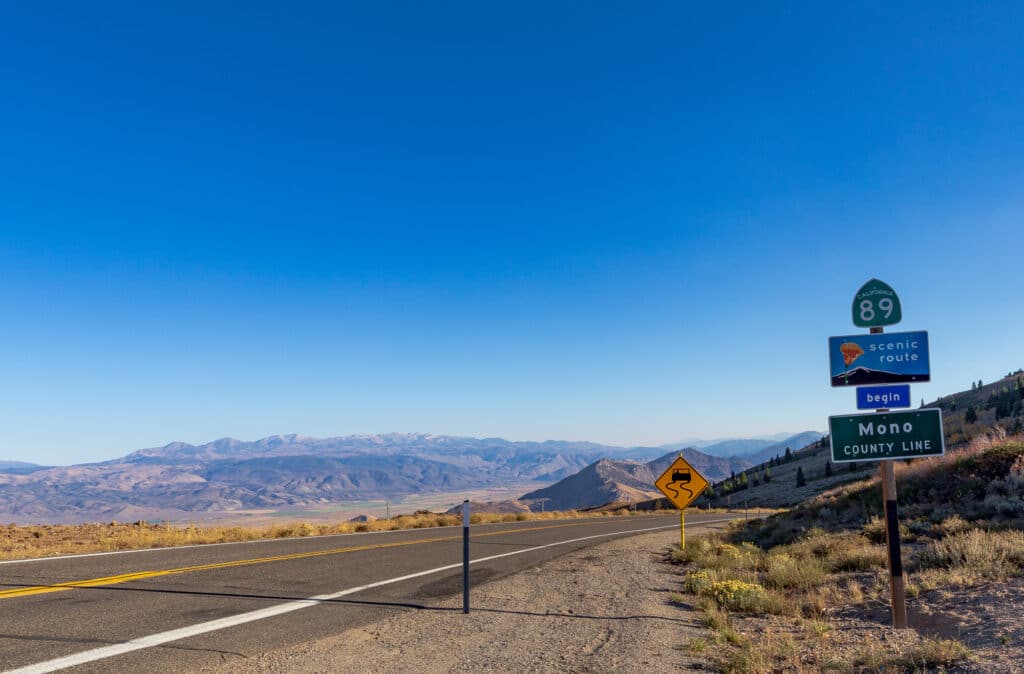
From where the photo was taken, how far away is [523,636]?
7379 millimetres

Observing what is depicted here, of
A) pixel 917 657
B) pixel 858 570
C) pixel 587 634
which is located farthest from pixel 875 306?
pixel 858 570

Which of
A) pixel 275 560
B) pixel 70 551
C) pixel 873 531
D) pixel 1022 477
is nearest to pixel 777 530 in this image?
pixel 873 531

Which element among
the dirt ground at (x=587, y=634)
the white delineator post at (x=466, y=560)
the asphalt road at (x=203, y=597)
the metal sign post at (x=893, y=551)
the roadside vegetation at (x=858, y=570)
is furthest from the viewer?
the white delineator post at (x=466, y=560)

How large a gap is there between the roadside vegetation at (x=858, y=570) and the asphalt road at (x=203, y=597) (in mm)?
4355

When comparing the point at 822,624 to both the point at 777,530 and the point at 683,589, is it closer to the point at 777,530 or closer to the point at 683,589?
the point at 683,589

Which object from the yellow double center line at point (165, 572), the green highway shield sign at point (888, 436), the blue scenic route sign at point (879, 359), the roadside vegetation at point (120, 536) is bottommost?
the roadside vegetation at point (120, 536)

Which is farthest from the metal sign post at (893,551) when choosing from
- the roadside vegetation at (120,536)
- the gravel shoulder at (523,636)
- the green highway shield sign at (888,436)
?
the roadside vegetation at (120,536)

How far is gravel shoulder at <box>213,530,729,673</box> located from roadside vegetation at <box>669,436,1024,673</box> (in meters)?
0.61

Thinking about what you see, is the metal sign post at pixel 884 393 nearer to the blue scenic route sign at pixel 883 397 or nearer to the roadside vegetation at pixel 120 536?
the blue scenic route sign at pixel 883 397

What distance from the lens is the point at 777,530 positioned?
18078mm

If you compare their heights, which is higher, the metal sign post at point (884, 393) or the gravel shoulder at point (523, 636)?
the metal sign post at point (884, 393)

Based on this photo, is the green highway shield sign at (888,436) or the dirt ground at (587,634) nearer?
the dirt ground at (587,634)

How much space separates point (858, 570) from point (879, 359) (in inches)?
224

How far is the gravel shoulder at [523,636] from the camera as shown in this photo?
20.4 feet
